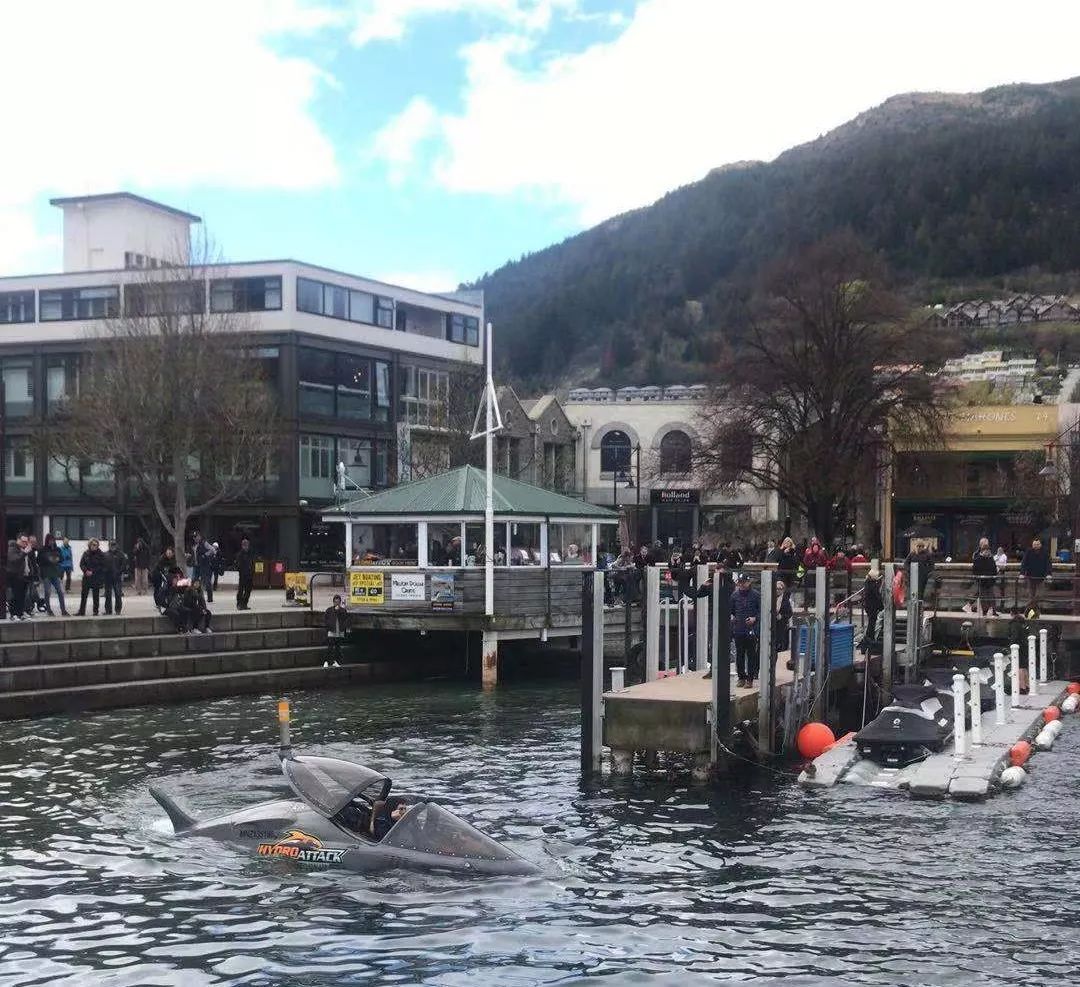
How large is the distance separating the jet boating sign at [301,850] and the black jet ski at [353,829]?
0.4 inches

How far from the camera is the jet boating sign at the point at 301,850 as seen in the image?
15148 millimetres

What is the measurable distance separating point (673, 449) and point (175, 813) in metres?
58.3

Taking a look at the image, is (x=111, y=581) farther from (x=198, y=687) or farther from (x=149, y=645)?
(x=198, y=687)

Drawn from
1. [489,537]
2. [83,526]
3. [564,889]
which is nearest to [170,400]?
[489,537]

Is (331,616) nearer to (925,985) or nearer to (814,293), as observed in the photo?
(925,985)

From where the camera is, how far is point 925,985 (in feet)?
37.8

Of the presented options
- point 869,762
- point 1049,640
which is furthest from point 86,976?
point 1049,640

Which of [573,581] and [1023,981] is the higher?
[573,581]

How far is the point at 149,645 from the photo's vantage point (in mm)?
30609

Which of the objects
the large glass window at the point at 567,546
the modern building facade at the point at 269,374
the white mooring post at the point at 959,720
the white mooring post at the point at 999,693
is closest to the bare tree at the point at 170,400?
the modern building facade at the point at 269,374

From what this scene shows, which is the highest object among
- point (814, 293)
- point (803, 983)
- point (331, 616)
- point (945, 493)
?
point (814, 293)

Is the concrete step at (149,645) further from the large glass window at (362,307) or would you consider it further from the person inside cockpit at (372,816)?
the large glass window at (362,307)

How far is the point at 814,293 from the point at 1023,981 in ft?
158

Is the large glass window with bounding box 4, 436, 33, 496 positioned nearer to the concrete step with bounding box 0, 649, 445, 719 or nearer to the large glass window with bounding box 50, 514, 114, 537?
the large glass window with bounding box 50, 514, 114, 537
